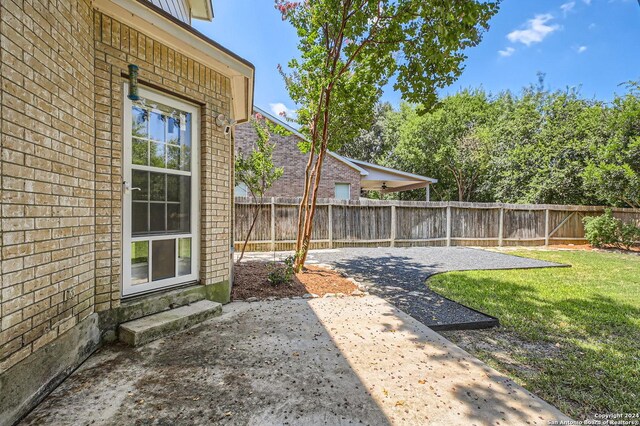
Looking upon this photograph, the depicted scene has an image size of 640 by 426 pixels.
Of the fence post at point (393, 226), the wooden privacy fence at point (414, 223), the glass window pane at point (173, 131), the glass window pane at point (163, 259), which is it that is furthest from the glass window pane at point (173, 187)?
the fence post at point (393, 226)

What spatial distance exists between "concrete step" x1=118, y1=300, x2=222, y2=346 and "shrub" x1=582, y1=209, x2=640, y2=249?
14560mm

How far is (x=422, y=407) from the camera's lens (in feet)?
6.89

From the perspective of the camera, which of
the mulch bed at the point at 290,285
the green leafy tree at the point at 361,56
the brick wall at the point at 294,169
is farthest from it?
the brick wall at the point at 294,169

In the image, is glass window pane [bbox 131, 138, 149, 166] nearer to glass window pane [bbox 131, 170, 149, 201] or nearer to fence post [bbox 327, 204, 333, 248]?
glass window pane [bbox 131, 170, 149, 201]

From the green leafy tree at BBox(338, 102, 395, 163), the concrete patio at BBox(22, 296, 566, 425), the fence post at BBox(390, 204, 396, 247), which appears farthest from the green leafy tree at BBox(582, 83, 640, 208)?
the green leafy tree at BBox(338, 102, 395, 163)

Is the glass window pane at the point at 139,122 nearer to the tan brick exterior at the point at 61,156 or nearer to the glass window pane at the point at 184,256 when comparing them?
the tan brick exterior at the point at 61,156

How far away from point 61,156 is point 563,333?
18.7 feet

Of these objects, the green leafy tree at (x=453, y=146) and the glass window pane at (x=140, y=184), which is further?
the green leafy tree at (x=453, y=146)

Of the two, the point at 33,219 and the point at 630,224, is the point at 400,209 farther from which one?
the point at 33,219

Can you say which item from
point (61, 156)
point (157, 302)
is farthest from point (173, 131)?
point (157, 302)

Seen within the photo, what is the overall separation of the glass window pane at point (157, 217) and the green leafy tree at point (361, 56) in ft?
9.90

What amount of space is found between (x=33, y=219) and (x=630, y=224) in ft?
55.0

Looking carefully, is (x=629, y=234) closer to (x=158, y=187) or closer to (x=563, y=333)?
(x=563, y=333)

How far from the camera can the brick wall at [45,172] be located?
6.10ft
